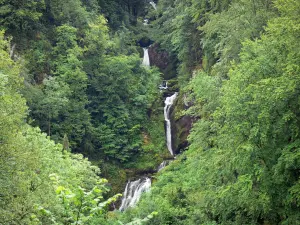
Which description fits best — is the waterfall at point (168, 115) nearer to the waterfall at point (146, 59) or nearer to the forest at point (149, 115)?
the forest at point (149, 115)

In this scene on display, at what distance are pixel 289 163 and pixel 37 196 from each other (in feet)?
30.0

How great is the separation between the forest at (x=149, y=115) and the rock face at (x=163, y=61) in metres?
0.16

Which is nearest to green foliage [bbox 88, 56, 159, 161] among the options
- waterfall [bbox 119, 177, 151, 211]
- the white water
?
waterfall [bbox 119, 177, 151, 211]

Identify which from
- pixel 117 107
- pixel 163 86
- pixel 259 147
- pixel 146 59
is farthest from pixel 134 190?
pixel 146 59

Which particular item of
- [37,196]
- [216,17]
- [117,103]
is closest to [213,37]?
[216,17]

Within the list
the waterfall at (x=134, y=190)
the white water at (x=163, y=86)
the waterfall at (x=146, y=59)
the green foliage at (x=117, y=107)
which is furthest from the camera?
the waterfall at (x=146, y=59)

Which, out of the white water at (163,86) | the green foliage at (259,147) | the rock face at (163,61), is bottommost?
the green foliage at (259,147)

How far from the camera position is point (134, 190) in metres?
27.6

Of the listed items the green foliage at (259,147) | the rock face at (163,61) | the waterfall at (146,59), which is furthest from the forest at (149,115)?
the waterfall at (146,59)

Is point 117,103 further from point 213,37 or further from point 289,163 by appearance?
point 289,163

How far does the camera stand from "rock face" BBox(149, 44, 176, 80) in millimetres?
41138

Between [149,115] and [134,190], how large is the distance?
9.25m

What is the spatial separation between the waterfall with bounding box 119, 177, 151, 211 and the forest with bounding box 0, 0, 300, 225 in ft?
0.47

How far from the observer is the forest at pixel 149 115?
11.2 m
